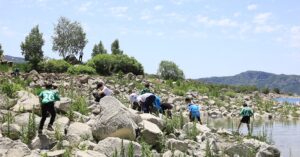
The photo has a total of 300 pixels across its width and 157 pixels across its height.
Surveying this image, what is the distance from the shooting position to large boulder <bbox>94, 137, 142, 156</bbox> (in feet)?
45.0

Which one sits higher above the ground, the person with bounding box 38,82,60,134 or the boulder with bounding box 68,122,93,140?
the person with bounding box 38,82,60,134

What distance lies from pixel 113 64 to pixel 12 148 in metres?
48.9

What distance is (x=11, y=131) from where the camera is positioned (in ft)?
48.7

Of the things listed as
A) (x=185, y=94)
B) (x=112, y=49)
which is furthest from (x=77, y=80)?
(x=112, y=49)

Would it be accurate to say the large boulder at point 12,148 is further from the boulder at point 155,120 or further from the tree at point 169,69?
the tree at point 169,69

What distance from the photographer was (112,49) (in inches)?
3479

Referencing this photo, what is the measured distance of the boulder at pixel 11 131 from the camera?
14.8m

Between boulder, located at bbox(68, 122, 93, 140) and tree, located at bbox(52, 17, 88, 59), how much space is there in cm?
7468

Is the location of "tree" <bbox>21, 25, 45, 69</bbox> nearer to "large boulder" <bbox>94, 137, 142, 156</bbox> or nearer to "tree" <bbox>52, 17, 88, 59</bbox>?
"tree" <bbox>52, 17, 88, 59</bbox>

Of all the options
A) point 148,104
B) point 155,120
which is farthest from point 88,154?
point 148,104

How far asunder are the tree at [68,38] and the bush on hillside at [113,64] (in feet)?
85.7

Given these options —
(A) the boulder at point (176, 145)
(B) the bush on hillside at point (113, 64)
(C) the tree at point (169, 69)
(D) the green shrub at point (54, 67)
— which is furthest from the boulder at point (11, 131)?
(C) the tree at point (169, 69)

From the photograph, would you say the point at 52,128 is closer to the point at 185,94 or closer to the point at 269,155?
the point at 269,155

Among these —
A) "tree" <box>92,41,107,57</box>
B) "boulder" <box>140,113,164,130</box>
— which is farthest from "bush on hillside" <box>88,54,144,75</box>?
"boulder" <box>140,113,164,130</box>
